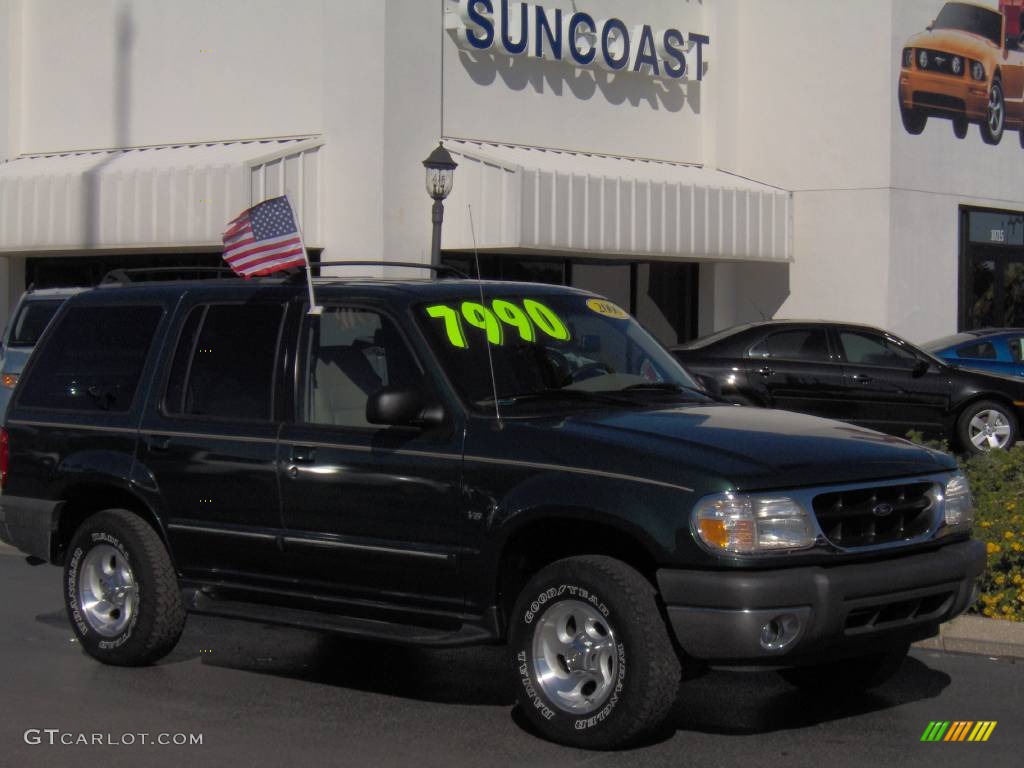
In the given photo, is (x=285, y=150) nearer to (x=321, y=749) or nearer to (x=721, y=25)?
(x=721, y=25)

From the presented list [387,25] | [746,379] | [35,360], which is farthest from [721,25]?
[35,360]

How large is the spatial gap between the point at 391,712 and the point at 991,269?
71.7 feet

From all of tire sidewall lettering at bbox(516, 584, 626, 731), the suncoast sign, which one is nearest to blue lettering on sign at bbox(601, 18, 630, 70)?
the suncoast sign

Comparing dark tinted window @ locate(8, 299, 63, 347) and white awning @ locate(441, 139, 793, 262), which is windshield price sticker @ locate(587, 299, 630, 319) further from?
white awning @ locate(441, 139, 793, 262)

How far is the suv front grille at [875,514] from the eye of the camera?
582 cm

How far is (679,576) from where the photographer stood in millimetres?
5645

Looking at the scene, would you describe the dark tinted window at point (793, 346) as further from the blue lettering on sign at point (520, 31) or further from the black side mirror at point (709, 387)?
the black side mirror at point (709, 387)

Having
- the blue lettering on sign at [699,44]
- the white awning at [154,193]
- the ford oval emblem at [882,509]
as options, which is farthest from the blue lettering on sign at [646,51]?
the ford oval emblem at [882,509]

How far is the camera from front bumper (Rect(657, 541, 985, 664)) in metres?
5.54

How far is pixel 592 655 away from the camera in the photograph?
595 cm

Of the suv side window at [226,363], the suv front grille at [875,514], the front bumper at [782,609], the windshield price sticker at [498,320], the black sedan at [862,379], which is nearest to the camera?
the front bumper at [782,609]

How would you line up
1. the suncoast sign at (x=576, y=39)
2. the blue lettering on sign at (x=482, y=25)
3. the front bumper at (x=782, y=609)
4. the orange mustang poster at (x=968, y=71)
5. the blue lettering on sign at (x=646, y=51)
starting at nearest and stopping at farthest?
1. the front bumper at (x=782, y=609)
2. the blue lettering on sign at (x=482, y=25)
3. the suncoast sign at (x=576, y=39)
4. the blue lettering on sign at (x=646, y=51)
5. the orange mustang poster at (x=968, y=71)

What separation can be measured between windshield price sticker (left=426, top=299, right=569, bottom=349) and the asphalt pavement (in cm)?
167

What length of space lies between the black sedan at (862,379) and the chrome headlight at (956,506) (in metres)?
10.2
